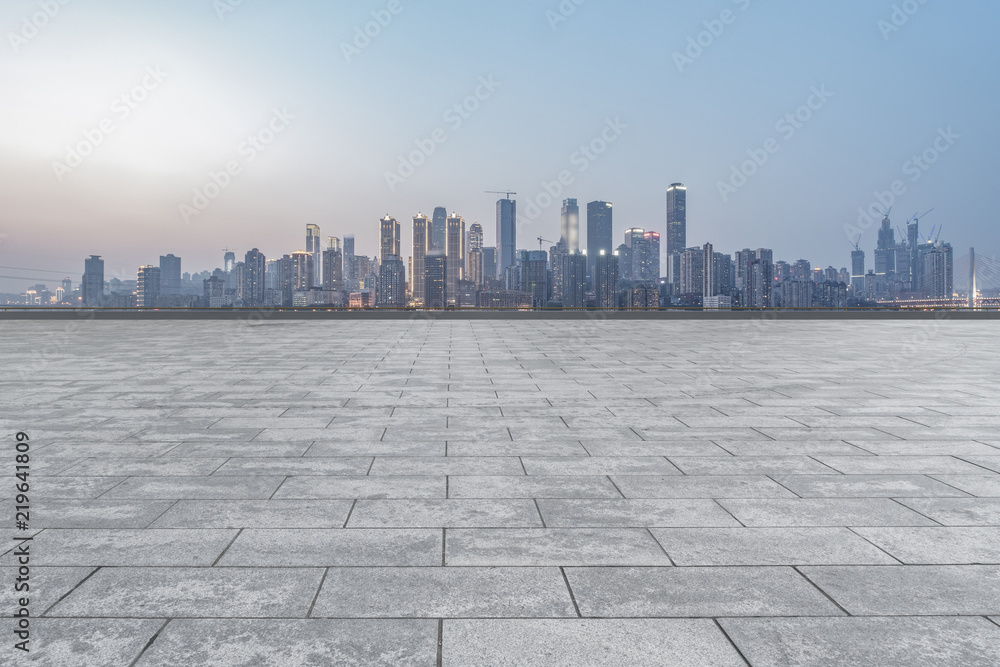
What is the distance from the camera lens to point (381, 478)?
6.09 metres

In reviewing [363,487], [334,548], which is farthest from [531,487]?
[334,548]

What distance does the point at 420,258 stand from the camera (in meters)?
171

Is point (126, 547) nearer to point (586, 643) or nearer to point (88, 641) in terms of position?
point (88, 641)

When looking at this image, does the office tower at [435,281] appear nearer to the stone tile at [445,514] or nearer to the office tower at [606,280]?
the office tower at [606,280]

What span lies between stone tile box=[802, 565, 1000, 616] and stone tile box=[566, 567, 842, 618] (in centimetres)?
17

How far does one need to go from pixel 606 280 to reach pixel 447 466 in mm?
127962

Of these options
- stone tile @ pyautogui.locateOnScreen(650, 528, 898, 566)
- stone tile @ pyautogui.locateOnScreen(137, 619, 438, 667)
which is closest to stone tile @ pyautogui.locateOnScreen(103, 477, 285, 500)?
stone tile @ pyautogui.locateOnScreen(137, 619, 438, 667)

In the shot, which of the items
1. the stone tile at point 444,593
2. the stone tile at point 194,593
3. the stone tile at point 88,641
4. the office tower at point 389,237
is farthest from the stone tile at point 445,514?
the office tower at point 389,237

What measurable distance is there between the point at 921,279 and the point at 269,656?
17533 centimetres

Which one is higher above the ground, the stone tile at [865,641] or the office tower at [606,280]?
the office tower at [606,280]

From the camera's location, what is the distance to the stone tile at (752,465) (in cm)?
630

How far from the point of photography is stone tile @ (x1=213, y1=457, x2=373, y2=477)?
627 cm

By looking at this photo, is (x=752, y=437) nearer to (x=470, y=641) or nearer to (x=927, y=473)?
(x=927, y=473)

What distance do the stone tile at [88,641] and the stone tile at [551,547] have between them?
1.78 meters
